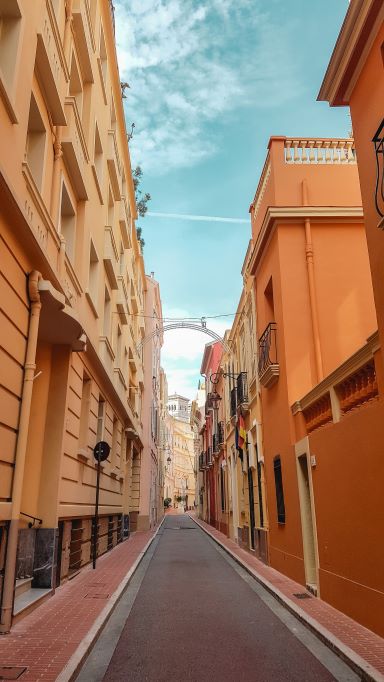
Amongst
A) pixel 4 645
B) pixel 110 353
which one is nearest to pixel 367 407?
pixel 4 645

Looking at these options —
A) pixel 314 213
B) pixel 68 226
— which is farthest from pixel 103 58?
pixel 314 213

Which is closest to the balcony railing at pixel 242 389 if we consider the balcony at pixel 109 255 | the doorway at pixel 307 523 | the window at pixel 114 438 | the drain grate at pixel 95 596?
the window at pixel 114 438

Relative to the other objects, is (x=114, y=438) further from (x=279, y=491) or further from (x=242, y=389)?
(x=279, y=491)

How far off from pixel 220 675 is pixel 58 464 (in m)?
4.79

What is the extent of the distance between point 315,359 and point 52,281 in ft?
18.7

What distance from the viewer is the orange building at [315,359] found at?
7359 mm

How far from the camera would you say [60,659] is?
5.21 m

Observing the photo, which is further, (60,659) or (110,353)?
(110,353)

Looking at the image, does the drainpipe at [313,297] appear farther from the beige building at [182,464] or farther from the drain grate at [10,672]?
the beige building at [182,464]

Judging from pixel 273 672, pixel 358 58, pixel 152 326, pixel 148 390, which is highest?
pixel 152 326

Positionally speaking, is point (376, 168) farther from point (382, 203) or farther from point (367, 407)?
point (367, 407)

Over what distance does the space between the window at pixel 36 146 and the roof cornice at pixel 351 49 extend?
14.2ft

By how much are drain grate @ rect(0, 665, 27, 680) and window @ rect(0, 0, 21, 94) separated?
6.24 metres

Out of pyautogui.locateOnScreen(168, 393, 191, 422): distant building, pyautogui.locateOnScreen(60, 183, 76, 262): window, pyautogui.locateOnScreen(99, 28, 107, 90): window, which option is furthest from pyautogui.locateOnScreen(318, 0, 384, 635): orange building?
pyautogui.locateOnScreen(168, 393, 191, 422): distant building
